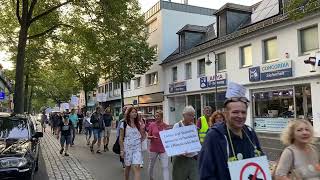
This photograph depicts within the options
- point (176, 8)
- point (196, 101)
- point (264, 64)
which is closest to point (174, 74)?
point (196, 101)

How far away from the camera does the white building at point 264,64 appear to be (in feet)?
68.6

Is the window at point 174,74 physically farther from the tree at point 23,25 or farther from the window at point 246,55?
the tree at point 23,25

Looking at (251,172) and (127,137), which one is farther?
(127,137)

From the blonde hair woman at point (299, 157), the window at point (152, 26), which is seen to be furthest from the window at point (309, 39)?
the window at point (152, 26)

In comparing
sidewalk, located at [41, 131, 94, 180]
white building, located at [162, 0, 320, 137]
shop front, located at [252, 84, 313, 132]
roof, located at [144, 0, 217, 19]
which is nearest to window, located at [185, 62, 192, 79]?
white building, located at [162, 0, 320, 137]

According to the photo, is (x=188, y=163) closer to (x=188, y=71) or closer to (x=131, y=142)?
(x=131, y=142)

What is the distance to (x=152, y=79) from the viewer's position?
42438 millimetres

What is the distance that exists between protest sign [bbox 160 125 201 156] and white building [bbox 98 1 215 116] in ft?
104

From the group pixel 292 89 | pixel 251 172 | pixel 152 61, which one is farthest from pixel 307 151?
pixel 152 61

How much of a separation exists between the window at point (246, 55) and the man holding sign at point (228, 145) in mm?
22744

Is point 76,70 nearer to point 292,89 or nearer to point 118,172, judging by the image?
point 292,89

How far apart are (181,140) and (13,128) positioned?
4734mm

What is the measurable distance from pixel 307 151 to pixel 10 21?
21615 mm

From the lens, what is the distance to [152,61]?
131 ft
